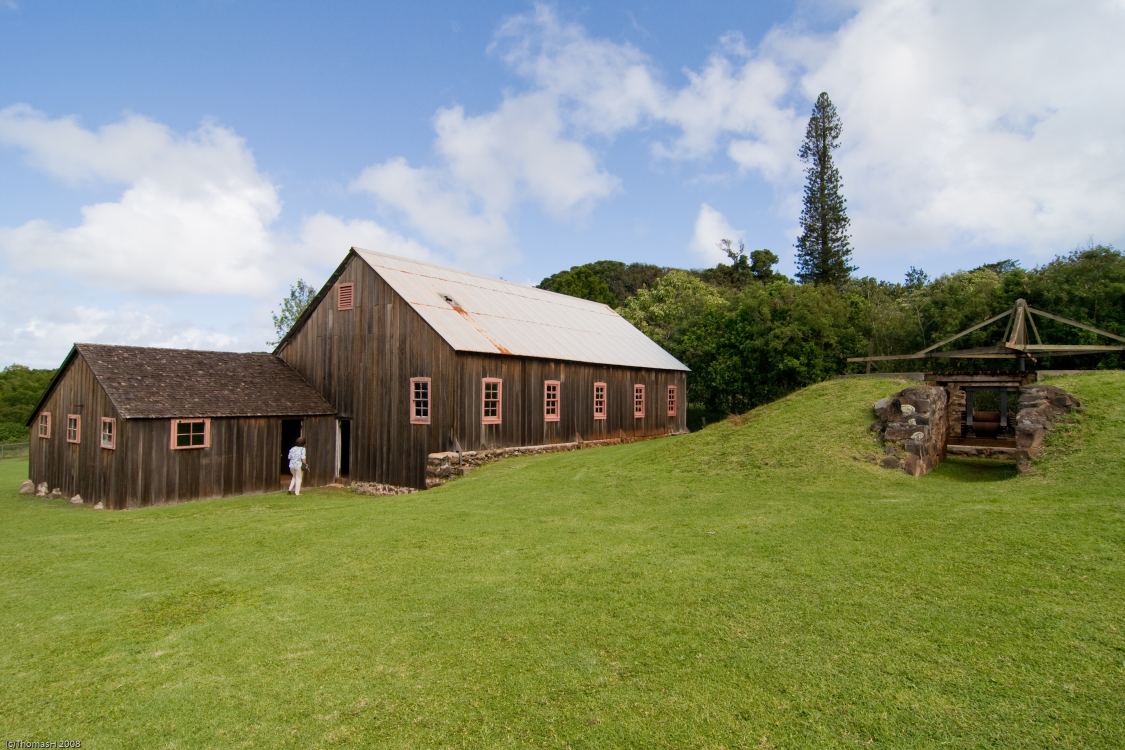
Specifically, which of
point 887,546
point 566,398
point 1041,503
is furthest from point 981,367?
point 887,546

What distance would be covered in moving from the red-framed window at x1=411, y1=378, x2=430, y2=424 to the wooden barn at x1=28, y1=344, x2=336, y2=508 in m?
4.25

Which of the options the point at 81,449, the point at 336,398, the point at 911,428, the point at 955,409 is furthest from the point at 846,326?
the point at 81,449

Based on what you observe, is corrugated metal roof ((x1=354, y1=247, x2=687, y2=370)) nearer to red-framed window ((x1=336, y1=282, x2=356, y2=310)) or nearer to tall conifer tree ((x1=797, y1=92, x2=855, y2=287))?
red-framed window ((x1=336, y1=282, x2=356, y2=310))

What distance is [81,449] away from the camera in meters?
20.4

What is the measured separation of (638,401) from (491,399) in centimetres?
1056

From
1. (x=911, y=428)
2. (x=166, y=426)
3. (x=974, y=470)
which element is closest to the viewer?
(x=911, y=428)

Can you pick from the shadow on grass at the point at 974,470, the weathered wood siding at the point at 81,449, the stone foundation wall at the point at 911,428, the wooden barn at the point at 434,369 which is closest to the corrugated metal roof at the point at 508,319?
the wooden barn at the point at 434,369

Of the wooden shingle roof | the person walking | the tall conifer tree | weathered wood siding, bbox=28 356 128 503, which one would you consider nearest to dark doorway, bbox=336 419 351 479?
the wooden shingle roof

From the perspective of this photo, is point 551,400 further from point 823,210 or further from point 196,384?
point 823,210

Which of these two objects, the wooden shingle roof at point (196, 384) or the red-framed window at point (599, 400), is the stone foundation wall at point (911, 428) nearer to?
the red-framed window at point (599, 400)

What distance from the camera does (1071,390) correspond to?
14578 mm

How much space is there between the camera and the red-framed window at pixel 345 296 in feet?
77.4

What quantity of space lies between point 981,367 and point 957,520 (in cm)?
2740

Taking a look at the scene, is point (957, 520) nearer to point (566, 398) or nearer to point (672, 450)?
point (672, 450)
